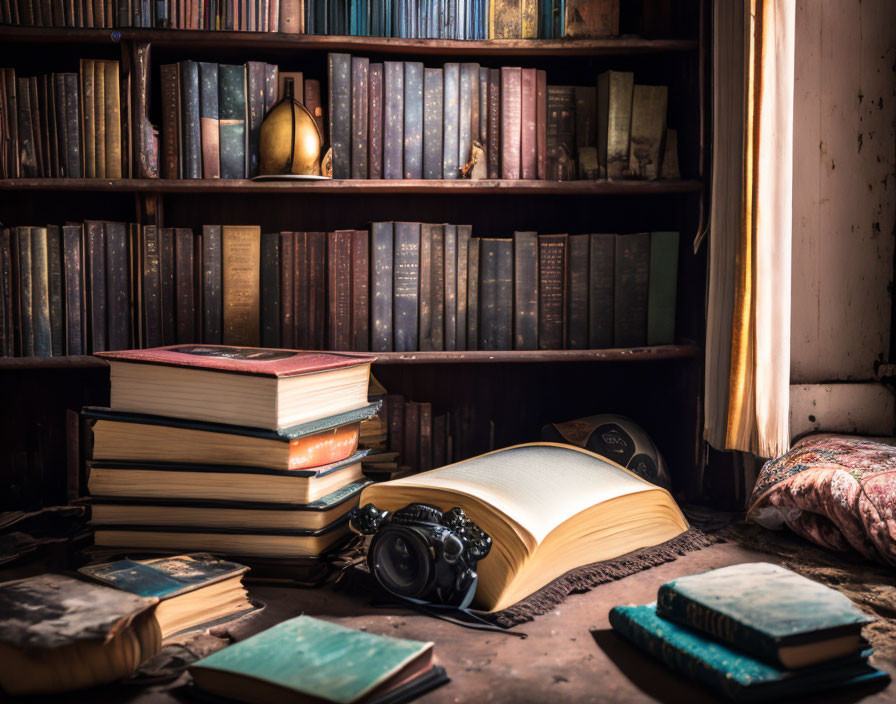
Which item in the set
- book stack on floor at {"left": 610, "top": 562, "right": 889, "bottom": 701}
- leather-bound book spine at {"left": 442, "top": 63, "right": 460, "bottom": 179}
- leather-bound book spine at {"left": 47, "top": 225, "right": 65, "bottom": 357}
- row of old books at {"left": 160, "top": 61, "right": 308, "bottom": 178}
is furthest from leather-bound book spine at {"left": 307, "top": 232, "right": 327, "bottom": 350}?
book stack on floor at {"left": 610, "top": 562, "right": 889, "bottom": 701}

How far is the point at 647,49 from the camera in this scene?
6.40ft

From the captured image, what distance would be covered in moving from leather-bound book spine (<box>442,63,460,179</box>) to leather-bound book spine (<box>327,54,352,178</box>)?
0.22 metres

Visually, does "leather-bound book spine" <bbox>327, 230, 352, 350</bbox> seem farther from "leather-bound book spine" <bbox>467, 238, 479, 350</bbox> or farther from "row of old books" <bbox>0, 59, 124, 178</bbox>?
"row of old books" <bbox>0, 59, 124, 178</bbox>

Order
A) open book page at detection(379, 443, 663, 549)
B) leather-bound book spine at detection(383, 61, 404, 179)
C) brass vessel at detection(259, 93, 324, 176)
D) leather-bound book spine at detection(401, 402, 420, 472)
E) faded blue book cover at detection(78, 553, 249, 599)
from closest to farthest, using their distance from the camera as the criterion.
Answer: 1. faded blue book cover at detection(78, 553, 249, 599)
2. open book page at detection(379, 443, 663, 549)
3. brass vessel at detection(259, 93, 324, 176)
4. leather-bound book spine at detection(383, 61, 404, 179)
5. leather-bound book spine at detection(401, 402, 420, 472)

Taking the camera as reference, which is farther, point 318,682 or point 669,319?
point 669,319

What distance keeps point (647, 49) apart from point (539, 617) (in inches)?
53.3

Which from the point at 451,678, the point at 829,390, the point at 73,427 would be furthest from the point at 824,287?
the point at 73,427

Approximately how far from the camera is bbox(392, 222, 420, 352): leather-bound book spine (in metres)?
1.94

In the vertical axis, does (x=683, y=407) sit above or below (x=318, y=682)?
above

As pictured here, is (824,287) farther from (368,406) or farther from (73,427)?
(73,427)

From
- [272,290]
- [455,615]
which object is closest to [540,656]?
[455,615]

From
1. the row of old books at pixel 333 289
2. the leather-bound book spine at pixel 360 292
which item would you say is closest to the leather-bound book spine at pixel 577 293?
the row of old books at pixel 333 289

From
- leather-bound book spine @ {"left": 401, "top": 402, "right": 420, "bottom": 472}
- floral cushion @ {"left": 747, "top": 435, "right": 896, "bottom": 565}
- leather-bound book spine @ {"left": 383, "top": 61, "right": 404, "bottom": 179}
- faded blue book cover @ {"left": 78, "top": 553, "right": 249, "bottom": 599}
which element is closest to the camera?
faded blue book cover @ {"left": 78, "top": 553, "right": 249, "bottom": 599}

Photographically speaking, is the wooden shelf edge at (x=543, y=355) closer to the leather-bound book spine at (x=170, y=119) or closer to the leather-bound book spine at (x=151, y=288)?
the leather-bound book spine at (x=151, y=288)
